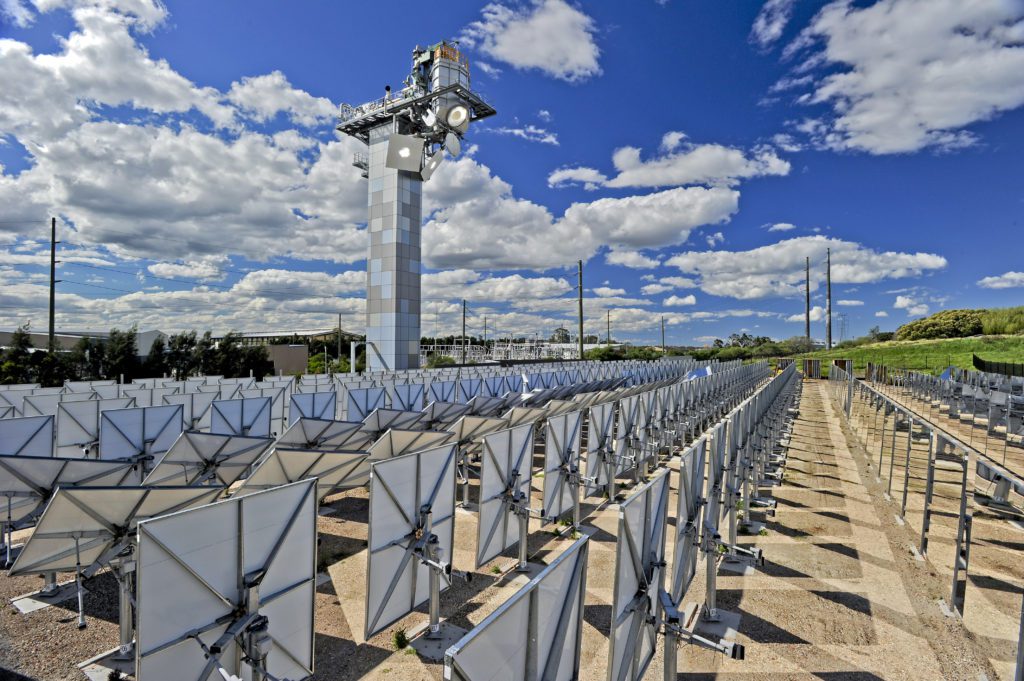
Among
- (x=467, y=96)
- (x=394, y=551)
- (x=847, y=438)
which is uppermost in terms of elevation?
(x=467, y=96)

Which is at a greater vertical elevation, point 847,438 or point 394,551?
point 394,551

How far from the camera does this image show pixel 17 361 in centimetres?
3547

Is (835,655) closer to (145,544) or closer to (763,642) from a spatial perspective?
(763,642)

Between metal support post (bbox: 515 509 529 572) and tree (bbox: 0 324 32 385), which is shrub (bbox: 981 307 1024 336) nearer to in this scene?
metal support post (bbox: 515 509 529 572)

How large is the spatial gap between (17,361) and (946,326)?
4493 inches

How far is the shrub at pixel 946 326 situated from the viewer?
7819 centimetres

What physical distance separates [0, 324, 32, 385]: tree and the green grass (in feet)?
222

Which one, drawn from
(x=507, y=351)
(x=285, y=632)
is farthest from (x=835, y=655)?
(x=507, y=351)

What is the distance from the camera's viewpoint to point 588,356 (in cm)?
8981

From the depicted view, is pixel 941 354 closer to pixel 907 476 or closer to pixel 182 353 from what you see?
pixel 907 476

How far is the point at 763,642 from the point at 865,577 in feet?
10.9

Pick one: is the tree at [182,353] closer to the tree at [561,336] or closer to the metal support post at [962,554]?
the metal support post at [962,554]

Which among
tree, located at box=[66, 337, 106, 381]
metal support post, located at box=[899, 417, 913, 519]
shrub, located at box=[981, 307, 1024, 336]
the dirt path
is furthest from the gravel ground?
shrub, located at box=[981, 307, 1024, 336]

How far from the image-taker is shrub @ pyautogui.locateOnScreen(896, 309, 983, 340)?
7819 cm
